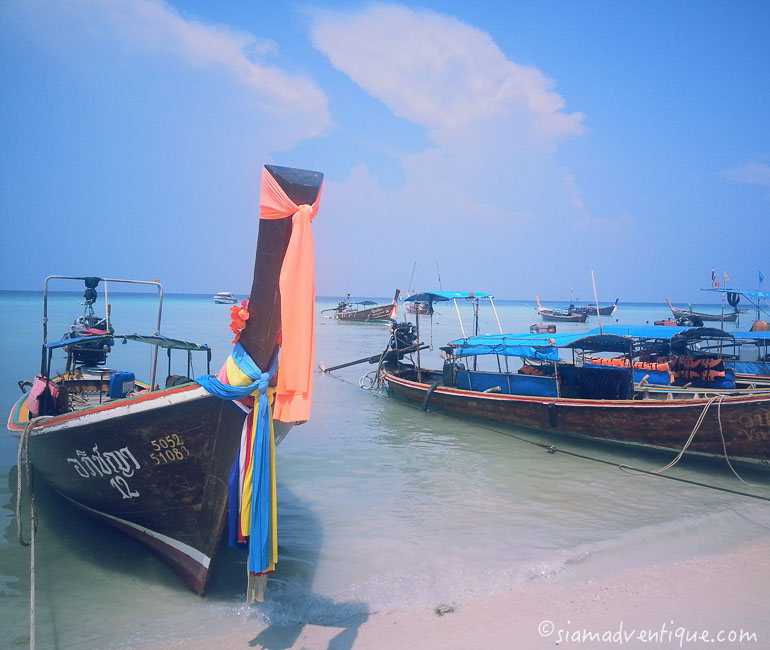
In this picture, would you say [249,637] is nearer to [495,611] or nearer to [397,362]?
[495,611]

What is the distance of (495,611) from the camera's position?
4762 millimetres

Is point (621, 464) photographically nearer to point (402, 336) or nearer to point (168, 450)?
point (168, 450)

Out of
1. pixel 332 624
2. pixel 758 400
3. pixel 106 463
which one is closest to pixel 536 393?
pixel 758 400

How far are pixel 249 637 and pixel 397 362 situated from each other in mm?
12802

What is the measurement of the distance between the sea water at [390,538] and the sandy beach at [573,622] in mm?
191

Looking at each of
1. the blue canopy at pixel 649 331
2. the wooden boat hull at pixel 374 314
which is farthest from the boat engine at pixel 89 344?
the wooden boat hull at pixel 374 314

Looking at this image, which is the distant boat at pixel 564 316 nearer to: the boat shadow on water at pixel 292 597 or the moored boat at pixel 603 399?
the moored boat at pixel 603 399

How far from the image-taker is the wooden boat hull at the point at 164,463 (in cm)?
461

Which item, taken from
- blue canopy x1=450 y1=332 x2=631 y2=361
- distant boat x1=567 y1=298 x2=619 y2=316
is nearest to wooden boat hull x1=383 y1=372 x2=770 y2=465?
blue canopy x1=450 y1=332 x2=631 y2=361

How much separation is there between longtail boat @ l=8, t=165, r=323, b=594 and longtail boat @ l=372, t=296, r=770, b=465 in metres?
7.58

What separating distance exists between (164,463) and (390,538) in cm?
300

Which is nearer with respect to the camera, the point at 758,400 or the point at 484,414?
the point at 758,400

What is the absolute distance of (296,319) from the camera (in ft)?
13.6

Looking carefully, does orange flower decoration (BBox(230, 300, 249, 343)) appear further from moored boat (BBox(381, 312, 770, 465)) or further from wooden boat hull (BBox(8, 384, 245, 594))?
moored boat (BBox(381, 312, 770, 465))
